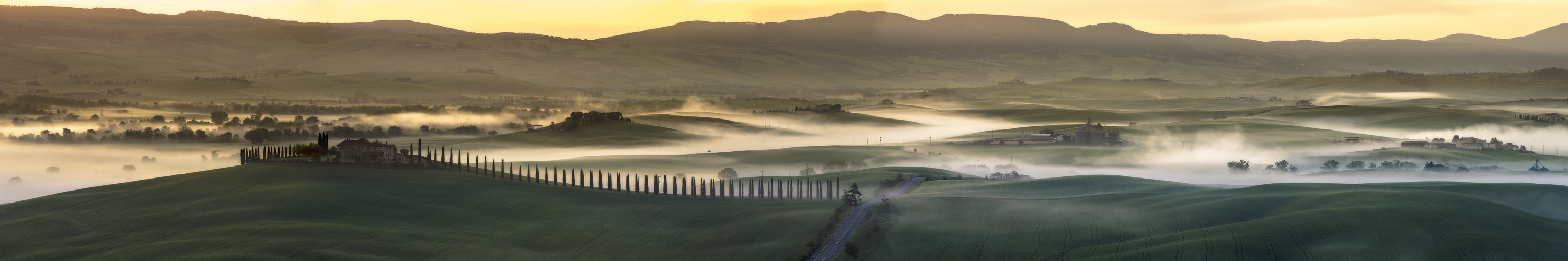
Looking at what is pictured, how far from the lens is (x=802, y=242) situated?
349 feet

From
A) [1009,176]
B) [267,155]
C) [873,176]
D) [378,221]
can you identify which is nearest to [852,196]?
[873,176]

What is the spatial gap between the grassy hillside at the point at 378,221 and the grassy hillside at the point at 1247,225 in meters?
13.8

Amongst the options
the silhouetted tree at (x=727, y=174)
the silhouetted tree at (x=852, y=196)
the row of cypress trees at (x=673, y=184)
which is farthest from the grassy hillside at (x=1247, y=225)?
the silhouetted tree at (x=727, y=174)

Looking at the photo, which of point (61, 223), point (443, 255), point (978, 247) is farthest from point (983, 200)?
point (61, 223)

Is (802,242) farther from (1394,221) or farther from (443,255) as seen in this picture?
(1394,221)

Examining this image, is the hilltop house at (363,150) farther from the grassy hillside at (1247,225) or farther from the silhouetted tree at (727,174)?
the grassy hillside at (1247,225)

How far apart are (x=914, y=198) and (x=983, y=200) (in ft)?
27.3

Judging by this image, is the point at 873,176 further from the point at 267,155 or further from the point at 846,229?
the point at 267,155

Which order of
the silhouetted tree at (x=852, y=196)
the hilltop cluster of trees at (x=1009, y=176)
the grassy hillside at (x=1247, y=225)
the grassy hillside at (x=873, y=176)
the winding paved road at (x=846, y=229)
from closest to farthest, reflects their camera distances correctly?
the grassy hillside at (x=1247, y=225)
the winding paved road at (x=846, y=229)
the silhouetted tree at (x=852, y=196)
the grassy hillside at (x=873, y=176)
the hilltop cluster of trees at (x=1009, y=176)

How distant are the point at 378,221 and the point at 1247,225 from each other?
8503 centimetres

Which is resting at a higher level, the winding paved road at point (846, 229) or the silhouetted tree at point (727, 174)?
the silhouetted tree at point (727, 174)

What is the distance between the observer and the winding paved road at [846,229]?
101625 millimetres

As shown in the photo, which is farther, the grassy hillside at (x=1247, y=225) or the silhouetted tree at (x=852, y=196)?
the silhouetted tree at (x=852, y=196)

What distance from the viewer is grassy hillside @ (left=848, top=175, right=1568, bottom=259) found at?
98000mm
